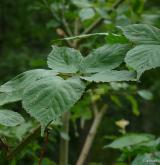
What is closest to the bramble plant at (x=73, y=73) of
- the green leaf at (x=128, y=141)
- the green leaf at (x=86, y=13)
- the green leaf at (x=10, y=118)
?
the green leaf at (x=10, y=118)

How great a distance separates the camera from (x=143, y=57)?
1.76 ft

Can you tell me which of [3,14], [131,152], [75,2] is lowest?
[3,14]

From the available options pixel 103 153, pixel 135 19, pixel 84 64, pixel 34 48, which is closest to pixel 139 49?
pixel 84 64

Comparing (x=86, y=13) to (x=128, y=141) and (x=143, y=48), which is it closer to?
(x=128, y=141)

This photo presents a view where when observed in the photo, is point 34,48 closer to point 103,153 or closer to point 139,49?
point 103,153

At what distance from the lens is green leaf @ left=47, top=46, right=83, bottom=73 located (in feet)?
1.91

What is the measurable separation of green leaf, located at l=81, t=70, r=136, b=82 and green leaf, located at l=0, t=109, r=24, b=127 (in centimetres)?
11

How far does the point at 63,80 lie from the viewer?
0.52 m

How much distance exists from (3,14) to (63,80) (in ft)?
17.2

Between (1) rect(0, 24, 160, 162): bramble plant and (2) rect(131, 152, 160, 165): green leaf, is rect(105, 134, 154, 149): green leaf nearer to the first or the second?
(2) rect(131, 152, 160, 165): green leaf

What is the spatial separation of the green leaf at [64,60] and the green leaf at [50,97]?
0.20 ft

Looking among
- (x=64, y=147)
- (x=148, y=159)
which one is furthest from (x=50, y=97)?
(x=64, y=147)

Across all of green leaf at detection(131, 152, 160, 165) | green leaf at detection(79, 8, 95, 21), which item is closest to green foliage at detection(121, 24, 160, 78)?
green leaf at detection(131, 152, 160, 165)

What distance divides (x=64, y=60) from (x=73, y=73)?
44 millimetres
